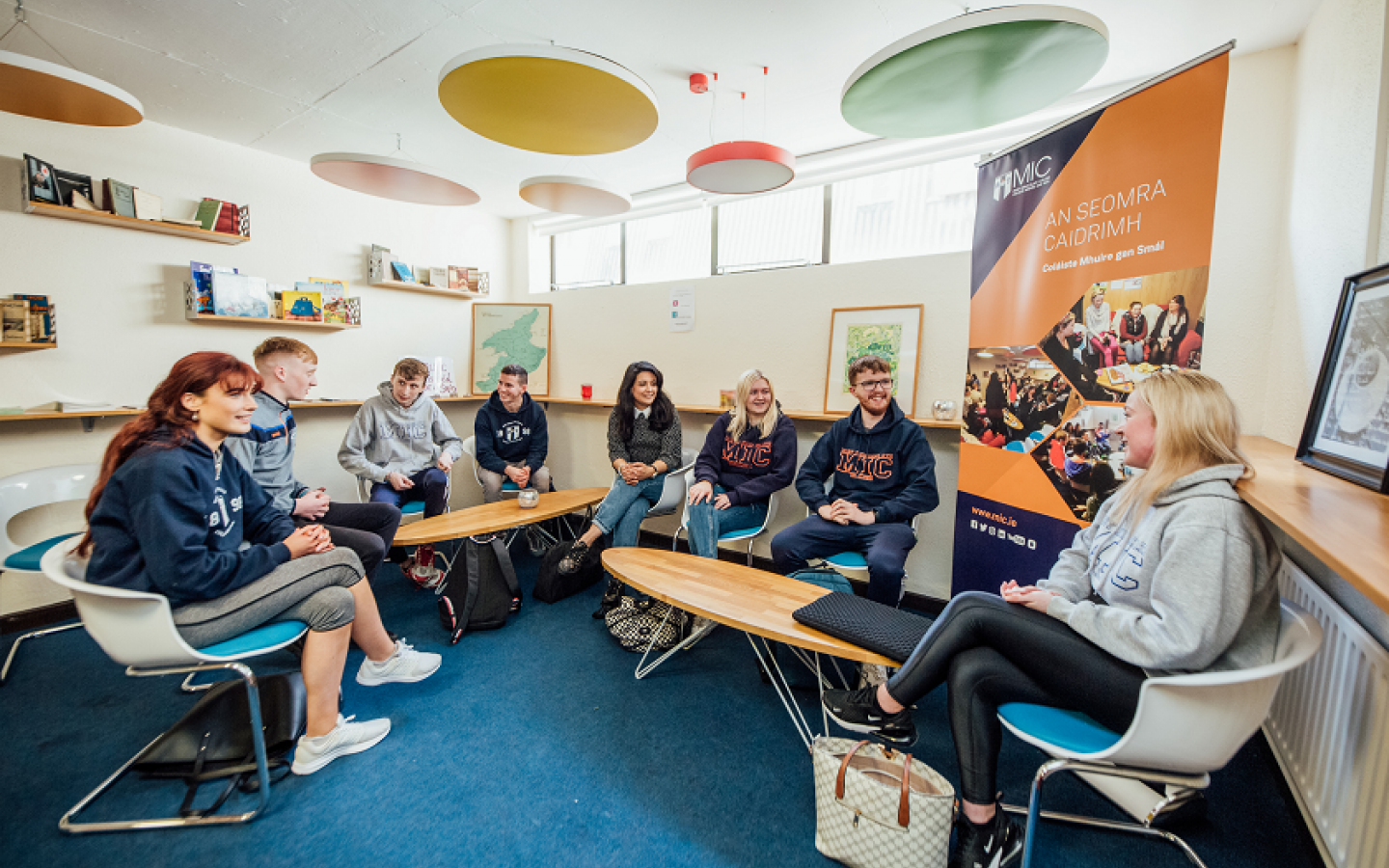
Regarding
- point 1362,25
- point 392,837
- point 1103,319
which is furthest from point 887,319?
point 392,837

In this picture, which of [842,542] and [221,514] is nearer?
[221,514]

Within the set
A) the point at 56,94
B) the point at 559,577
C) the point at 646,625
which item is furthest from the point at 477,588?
the point at 56,94

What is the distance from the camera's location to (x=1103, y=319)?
89.0 inches

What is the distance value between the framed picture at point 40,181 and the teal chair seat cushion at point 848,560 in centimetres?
425

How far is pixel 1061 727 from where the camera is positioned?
4.50 ft

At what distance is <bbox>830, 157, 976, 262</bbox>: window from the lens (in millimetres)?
3238

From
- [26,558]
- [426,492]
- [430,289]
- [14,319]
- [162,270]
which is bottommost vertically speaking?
[26,558]

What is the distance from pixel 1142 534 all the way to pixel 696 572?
1486 millimetres

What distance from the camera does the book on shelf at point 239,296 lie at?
3375 millimetres

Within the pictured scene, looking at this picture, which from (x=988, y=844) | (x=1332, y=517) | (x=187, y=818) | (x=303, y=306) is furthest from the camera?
(x=303, y=306)

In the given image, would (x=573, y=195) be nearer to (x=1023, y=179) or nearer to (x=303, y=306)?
(x=303, y=306)

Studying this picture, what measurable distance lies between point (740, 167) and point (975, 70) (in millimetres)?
975

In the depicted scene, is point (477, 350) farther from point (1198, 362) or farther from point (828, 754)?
point (1198, 362)

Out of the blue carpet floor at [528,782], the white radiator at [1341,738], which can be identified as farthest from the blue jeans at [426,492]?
the white radiator at [1341,738]
